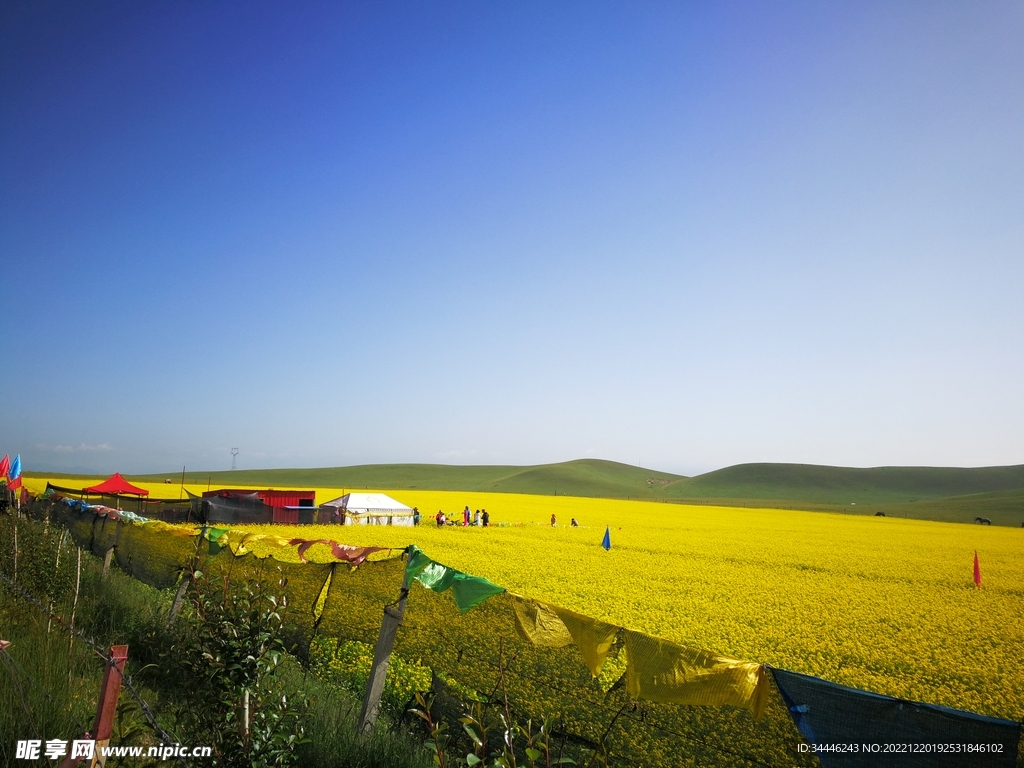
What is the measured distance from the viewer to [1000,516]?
9425 centimetres

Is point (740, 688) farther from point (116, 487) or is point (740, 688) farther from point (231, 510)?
point (116, 487)

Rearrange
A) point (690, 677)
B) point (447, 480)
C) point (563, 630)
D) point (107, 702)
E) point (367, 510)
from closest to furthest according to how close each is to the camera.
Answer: point (107, 702) → point (690, 677) → point (563, 630) → point (367, 510) → point (447, 480)

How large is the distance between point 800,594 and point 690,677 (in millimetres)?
17254

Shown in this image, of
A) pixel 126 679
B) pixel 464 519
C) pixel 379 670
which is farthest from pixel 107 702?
pixel 464 519

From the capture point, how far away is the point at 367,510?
3922 centimetres

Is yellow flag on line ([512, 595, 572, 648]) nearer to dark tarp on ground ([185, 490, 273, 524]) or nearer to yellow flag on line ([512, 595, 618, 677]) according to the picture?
yellow flag on line ([512, 595, 618, 677])

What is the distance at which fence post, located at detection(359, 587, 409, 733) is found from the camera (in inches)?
227

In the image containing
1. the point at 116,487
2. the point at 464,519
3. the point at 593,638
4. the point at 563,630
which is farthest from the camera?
the point at 464,519

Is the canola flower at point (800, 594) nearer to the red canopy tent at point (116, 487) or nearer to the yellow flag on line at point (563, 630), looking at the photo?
the yellow flag on line at point (563, 630)

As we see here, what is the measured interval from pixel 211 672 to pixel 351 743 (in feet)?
6.16

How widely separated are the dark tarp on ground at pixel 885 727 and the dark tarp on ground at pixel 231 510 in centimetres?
3130

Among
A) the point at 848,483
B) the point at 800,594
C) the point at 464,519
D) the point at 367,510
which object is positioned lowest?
the point at 848,483

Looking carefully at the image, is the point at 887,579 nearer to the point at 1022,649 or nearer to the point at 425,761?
the point at 1022,649

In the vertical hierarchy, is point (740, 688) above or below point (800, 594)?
above
